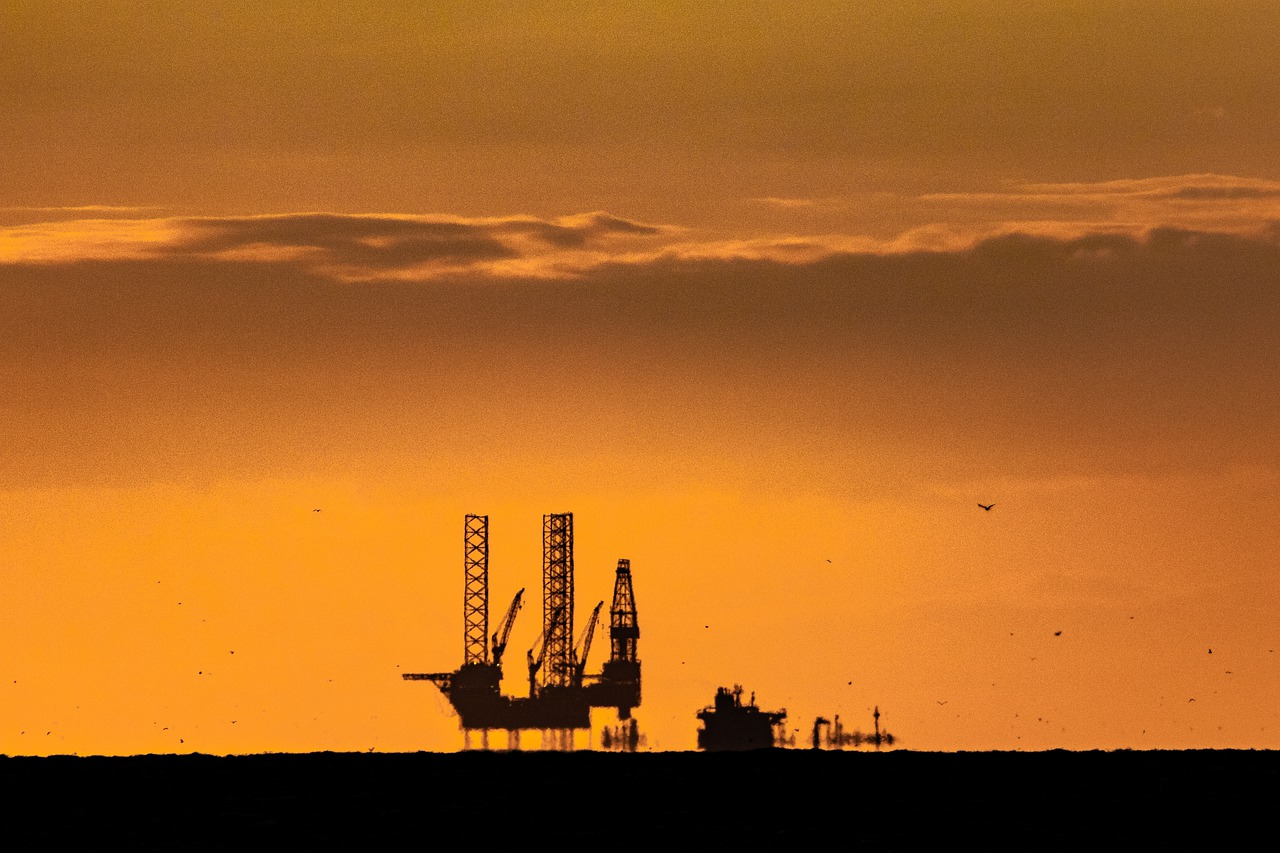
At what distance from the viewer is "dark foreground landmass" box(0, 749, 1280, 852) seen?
12938 centimetres

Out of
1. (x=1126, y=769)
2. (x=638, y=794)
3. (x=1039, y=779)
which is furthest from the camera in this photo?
(x=1126, y=769)

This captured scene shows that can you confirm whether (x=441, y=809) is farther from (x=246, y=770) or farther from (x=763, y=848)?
(x=246, y=770)

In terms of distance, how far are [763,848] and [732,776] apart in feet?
176

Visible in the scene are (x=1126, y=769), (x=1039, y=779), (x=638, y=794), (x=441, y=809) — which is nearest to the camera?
(x=441, y=809)

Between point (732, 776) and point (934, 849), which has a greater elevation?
point (732, 776)

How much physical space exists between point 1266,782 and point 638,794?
38.0 metres

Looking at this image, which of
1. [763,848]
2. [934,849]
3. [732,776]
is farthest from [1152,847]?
[732,776]

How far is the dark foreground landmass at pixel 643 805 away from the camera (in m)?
129

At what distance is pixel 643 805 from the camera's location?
151125 mm

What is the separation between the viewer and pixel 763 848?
125 meters

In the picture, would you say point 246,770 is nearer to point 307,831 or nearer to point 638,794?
point 638,794

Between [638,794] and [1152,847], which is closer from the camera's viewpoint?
[1152,847]

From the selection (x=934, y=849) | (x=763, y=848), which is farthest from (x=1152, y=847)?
(x=763, y=848)

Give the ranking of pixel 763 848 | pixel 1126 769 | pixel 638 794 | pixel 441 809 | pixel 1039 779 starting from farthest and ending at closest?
1. pixel 1126 769
2. pixel 1039 779
3. pixel 638 794
4. pixel 441 809
5. pixel 763 848
